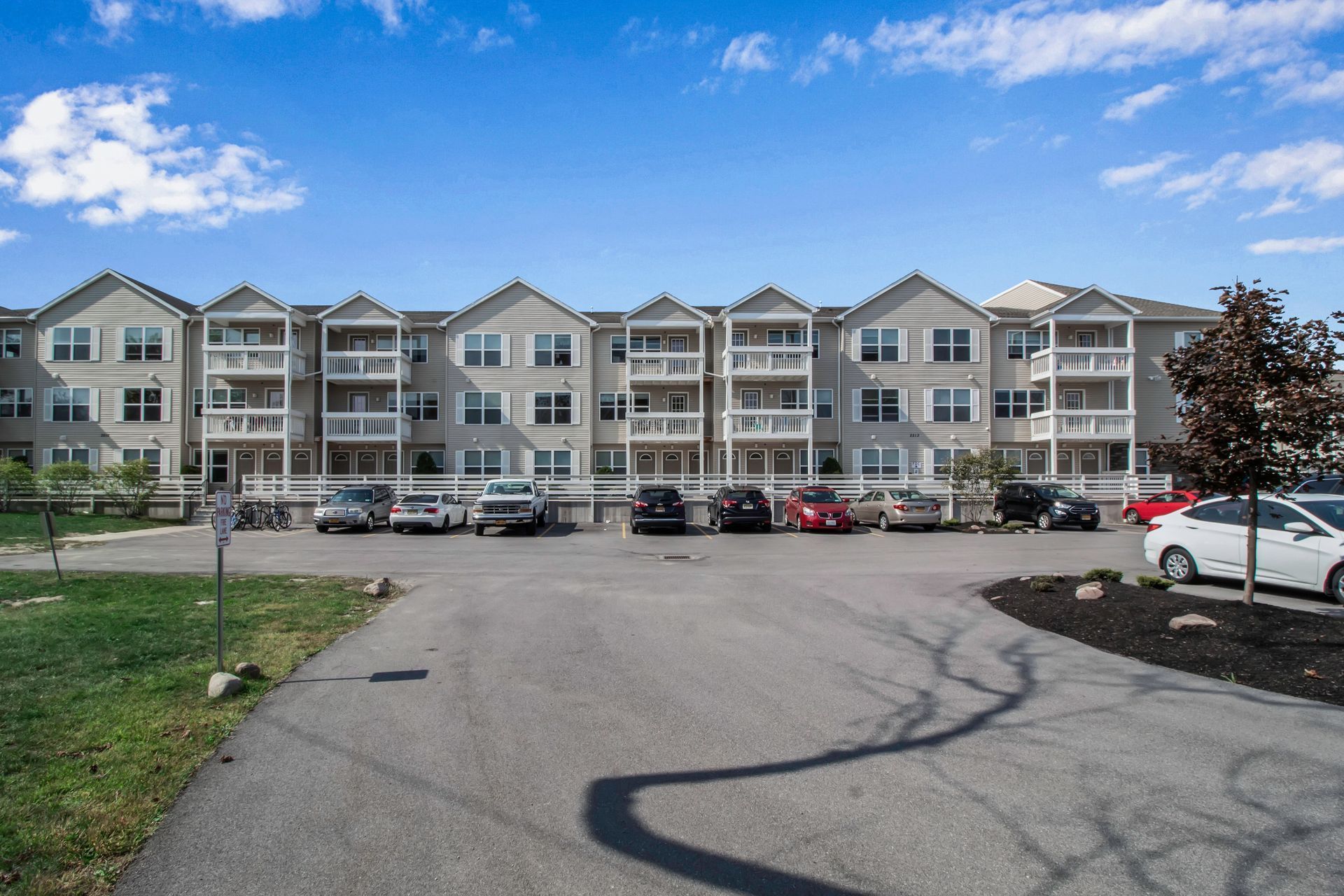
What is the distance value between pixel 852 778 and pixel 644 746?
4.78 ft

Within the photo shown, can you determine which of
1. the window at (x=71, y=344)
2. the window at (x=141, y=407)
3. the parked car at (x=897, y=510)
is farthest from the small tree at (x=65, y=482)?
the parked car at (x=897, y=510)

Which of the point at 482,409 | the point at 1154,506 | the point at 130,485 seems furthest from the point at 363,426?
the point at 1154,506

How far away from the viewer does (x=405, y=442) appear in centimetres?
3744

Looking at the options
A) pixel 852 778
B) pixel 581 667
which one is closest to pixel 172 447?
pixel 581 667

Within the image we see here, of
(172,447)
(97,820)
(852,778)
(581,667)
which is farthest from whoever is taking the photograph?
(172,447)

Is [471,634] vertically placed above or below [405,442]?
below

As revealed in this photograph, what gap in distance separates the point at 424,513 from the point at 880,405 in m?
22.4

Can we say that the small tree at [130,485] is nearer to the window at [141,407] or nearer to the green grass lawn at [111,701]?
the window at [141,407]

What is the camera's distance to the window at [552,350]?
1515 inches

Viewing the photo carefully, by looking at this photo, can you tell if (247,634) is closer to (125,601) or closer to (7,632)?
(7,632)

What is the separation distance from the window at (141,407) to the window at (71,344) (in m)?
2.71

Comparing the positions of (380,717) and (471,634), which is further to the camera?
(471,634)

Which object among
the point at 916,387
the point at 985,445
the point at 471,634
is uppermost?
the point at 916,387

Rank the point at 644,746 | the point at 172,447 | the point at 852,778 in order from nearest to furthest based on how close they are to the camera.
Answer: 1. the point at 852,778
2. the point at 644,746
3. the point at 172,447
